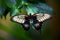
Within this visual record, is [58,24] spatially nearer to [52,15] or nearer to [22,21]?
[52,15]

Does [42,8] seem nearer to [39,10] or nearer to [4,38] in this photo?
[39,10]

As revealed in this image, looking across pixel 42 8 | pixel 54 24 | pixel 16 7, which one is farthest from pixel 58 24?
pixel 16 7

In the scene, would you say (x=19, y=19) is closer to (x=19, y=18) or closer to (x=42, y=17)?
(x=19, y=18)

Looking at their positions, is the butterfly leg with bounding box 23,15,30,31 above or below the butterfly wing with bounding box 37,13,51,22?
below

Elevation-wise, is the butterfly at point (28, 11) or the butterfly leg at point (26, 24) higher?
the butterfly at point (28, 11)

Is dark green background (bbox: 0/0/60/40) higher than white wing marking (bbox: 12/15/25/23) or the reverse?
the reverse

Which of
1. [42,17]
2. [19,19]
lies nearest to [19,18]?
[19,19]

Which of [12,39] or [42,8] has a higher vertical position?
[42,8]

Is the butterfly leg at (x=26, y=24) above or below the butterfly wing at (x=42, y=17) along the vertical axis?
below

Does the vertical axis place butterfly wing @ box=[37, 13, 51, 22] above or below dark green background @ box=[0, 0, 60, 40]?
above

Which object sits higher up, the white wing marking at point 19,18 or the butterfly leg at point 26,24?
the white wing marking at point 19,18
